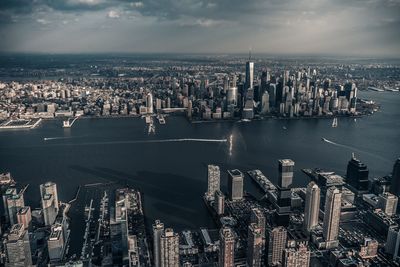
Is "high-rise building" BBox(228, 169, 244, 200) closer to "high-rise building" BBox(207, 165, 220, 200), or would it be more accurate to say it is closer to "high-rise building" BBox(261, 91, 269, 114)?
"high-rise building" BBox(207, 165, 220, 200)

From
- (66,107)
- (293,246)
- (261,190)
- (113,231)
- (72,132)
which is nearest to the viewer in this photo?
(293,246)

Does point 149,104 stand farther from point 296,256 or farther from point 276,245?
point 296,256

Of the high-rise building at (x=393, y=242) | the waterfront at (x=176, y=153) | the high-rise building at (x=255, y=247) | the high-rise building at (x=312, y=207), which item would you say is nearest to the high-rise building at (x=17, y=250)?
the waterfront at (x=176, y=153)

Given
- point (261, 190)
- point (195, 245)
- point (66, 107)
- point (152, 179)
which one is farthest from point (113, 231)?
point (66, 107)

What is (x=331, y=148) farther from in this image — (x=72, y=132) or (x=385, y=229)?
(x=72, y=132)

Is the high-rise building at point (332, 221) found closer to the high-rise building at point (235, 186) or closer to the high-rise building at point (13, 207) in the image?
the high-rise building at point (235, 186)

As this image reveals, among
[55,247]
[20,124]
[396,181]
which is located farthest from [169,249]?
[20,124]

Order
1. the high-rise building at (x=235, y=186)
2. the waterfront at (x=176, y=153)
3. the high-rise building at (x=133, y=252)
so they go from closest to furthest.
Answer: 1. the high-rise building at (x=133, y=252)
2. the high-rise building at (x=235, y=186)
3. the waterfront at (x=176, y=153)
